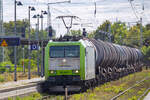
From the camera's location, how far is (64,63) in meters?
22.1

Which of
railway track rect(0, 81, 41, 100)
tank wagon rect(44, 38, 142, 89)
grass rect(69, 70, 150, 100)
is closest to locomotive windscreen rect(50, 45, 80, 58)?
tank wagon rect(44, 38, 142, 89)

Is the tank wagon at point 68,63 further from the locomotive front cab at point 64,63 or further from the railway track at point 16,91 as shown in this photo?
Answer: the railway track at point 16,91

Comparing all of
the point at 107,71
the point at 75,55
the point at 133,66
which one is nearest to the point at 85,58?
the point at 75,55

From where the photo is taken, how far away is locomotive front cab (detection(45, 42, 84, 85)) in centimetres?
2176

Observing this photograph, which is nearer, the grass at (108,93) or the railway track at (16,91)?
the railway track at (16,91)

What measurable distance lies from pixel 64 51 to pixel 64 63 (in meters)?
0.78

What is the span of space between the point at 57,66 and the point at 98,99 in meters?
3.93

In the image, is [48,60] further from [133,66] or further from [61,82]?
[133,66]

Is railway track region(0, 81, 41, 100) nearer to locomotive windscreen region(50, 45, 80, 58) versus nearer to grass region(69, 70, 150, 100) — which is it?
locomotive windscreen region(50, 45, 80, 58)

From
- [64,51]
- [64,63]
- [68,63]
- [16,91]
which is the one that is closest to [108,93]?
[68,63]

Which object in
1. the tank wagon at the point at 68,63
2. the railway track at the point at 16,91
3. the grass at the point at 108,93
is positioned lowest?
the grass at the point at 108,93

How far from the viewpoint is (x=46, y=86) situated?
22.1 m

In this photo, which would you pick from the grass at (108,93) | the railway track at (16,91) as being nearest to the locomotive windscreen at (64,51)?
the railway track at (16,91)

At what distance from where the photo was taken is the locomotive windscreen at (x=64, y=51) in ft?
73.1
